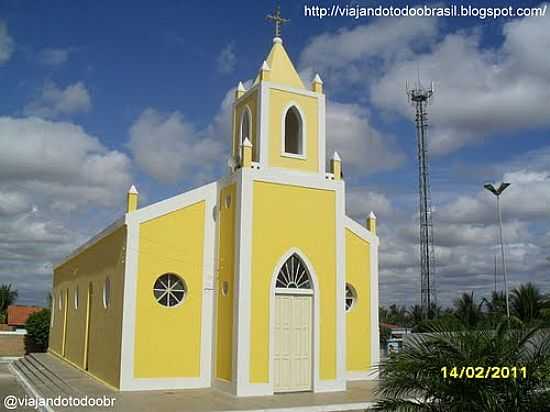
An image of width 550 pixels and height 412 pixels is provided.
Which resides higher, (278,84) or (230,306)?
(278,84)

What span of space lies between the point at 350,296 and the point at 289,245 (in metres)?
4.09

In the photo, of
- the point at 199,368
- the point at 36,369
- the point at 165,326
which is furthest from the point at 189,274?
the point at 36,369

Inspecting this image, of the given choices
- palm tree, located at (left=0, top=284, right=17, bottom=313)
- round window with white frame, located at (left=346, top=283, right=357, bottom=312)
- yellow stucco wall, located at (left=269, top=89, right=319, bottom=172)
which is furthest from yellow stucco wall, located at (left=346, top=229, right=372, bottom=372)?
palm tree, located at (left=0, top=284, right=17, bottom=313)

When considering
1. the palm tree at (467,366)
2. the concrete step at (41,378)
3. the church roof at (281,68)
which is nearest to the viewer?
the palm tree at (467,366)

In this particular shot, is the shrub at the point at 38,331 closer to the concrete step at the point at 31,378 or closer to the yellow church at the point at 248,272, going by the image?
the concrete step at the point at 31,378

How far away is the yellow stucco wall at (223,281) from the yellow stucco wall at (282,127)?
1602 millimetres

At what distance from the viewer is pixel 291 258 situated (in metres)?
15.1

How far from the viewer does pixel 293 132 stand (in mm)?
16891

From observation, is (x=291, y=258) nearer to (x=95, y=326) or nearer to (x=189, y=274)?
(x=189, y=274)

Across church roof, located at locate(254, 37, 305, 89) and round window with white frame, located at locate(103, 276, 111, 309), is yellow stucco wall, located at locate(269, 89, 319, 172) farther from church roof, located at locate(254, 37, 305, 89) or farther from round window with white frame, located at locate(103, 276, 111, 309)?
round window with white frame, located at locate(103, 276, 111, 309)

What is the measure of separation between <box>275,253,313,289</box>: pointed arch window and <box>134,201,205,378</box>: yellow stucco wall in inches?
90.1

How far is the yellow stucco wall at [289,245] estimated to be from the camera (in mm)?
14188

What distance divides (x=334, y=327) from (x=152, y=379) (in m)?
4.85

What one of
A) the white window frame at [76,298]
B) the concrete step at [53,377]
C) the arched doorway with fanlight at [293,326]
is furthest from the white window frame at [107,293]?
the white window frame at [76,298]
